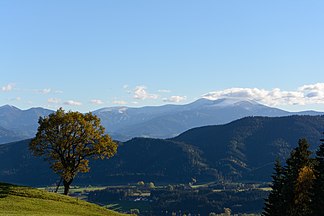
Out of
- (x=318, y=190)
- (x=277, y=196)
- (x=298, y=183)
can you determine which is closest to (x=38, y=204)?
(x=298, y=183)

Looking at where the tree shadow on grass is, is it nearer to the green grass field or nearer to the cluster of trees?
the green grass field

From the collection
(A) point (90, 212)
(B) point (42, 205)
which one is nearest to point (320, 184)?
(A) point (90, 212)

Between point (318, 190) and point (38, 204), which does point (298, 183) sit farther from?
point (38, 204)

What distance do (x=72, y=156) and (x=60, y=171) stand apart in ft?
11.3

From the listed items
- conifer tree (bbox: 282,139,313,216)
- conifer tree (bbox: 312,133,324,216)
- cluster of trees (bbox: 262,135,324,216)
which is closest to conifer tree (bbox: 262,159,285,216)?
cluster of trees (bbox: 262,135,324,216)

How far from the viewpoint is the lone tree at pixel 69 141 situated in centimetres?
7588

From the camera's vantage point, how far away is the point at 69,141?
7675 centimetres

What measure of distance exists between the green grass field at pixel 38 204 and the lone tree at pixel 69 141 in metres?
9.91

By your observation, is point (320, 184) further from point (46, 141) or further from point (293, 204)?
point (46, 141)

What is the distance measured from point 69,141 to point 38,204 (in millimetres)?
18382

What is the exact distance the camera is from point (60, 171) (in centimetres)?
7881

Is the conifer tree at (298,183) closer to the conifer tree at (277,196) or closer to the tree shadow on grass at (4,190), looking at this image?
the conifer tree at (277,196)

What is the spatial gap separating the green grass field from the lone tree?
390 inches

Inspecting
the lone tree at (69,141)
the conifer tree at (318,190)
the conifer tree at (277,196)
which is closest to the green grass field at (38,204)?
the lone tree at (69,141)
